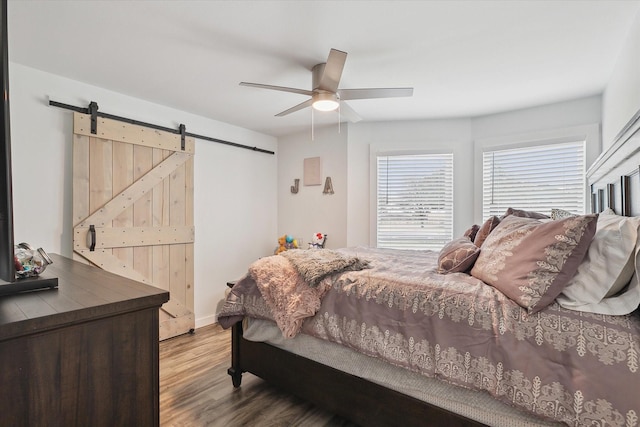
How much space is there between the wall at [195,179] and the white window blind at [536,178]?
2788 mm

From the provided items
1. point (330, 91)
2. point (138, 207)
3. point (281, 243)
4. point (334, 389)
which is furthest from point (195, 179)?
point (334, 389)

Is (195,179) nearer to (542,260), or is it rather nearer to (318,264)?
(318,264)

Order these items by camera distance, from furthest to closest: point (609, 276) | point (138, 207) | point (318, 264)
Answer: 1. point (138, 207)
2. point (318, 264)
3. point (609, 276)

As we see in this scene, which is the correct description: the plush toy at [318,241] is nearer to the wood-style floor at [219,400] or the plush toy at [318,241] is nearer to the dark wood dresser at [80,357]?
the wood-style floor at [219,400]

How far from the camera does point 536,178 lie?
3281 millimetres

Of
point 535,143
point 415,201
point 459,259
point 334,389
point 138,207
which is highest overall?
point 535,143

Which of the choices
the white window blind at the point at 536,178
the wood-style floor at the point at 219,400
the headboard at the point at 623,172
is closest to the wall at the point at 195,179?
the wood-style floor at the point at 219,400

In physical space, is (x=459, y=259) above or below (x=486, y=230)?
below

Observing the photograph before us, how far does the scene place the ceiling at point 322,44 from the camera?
5.66 feet

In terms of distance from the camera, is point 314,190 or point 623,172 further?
point 314,190

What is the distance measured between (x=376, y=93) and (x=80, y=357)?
7.02 ft

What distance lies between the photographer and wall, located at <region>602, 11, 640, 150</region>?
180cm

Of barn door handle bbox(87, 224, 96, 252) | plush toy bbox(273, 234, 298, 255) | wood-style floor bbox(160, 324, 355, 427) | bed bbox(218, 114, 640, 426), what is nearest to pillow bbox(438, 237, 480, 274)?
bed bbox(218, 114, 640, 426)

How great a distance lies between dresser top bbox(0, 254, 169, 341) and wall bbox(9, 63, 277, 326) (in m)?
1.88
